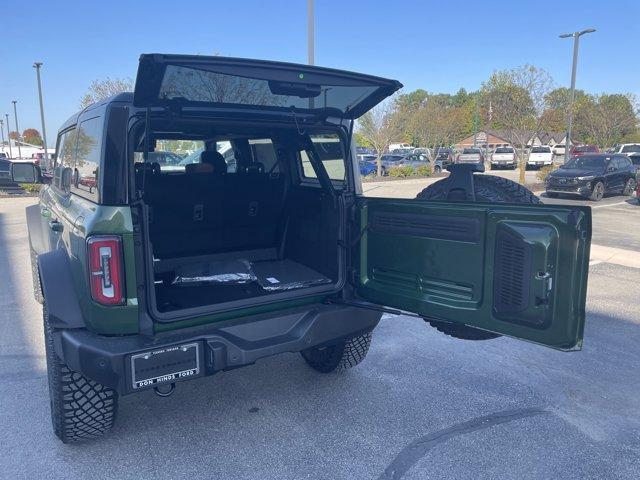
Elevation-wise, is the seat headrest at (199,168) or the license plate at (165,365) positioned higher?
the seat headrest at (199,168)

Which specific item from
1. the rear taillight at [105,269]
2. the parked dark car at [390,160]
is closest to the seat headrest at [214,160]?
the rear taillight at [105,269]

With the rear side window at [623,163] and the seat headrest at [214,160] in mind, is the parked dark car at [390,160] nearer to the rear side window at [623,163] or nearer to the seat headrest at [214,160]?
the rear side window at [623,163]

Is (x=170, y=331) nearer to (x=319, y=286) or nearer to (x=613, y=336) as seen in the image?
(x=319, y=286)

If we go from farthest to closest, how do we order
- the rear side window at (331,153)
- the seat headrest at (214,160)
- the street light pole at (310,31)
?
the street light pole at (310,31), the seat headrest at (214,160), the rear side window at (331,153)

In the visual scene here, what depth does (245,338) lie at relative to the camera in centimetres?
279

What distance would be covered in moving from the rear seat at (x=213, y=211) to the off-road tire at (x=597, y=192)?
1449 cm

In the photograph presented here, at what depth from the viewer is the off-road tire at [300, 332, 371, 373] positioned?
374cm

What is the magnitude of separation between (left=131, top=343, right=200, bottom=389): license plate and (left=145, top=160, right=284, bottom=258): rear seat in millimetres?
1559

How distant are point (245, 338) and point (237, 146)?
2302 millimetres

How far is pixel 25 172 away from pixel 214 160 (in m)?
1.69

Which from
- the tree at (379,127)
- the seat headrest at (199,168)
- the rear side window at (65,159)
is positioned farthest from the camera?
the tree at (379,127)

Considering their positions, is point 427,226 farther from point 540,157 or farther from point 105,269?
point 540,157

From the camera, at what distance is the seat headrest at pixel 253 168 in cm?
430

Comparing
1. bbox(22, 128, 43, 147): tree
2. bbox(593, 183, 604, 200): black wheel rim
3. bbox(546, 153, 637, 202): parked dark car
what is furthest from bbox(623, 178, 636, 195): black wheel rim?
bbox(22, 128, 43, 147): tree
